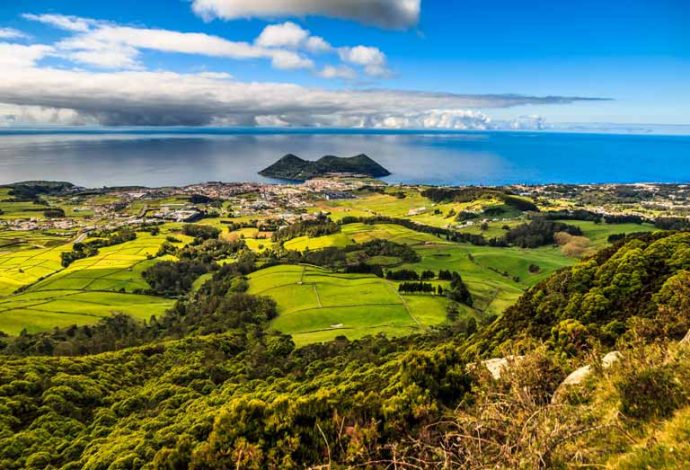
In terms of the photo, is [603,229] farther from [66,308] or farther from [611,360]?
[66,308]

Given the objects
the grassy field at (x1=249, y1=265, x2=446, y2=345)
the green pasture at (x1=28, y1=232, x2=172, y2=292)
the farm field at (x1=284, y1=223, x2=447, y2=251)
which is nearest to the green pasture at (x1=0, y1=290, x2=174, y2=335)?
the green pasture at (x1=28, y1=232, x2=172, y2=292)

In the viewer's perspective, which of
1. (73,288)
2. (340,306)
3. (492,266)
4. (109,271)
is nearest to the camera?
(340,306)

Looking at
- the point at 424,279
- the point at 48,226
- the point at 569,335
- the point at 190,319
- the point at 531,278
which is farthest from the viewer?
the point at 48,226

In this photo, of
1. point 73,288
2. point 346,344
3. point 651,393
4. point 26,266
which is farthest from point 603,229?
point 26,266

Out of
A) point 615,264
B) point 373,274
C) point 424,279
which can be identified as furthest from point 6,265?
point 615,264

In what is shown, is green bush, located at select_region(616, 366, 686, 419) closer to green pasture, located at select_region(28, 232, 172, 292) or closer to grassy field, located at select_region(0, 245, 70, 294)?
green pasture, located at select_region(28, 232, 172, 292)

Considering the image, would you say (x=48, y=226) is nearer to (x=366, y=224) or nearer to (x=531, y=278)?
(x=366, y=224)

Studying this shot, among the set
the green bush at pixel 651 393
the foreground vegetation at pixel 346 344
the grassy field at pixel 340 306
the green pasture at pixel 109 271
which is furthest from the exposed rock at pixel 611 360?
the green pasture at pixel 109 271

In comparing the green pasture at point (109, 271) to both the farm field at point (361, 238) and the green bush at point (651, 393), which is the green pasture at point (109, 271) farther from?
the green bush at point (651, 393)

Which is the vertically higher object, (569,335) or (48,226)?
(569,335)
